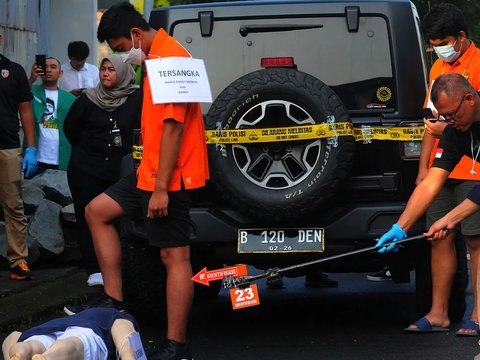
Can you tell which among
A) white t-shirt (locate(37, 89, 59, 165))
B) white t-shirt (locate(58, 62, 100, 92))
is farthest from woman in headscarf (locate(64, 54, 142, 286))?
white t-shirt (locate(58, 62, 100, 92))

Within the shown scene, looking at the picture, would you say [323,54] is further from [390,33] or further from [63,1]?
[63,1]

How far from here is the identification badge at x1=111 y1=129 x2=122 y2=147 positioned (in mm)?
10367

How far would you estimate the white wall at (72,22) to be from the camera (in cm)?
1975

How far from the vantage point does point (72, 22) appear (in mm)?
19875

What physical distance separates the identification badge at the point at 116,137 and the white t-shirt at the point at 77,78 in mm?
3644

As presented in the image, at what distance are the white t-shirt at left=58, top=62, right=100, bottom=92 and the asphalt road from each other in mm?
3811

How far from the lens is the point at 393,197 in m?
8.28

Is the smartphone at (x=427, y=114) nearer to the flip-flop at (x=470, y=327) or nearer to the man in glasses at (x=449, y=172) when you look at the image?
the man in glasses at (x=449, y=172)

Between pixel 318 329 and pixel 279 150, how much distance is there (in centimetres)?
141

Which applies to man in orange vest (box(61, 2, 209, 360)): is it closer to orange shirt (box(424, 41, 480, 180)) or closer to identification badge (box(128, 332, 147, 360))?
identification badge (box(128, 332, 147, 360))

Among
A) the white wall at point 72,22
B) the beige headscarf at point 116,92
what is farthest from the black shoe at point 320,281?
the white wall at point 72,22

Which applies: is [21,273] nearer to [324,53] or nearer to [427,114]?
[324,53]

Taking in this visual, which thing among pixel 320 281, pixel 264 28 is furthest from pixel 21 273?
pixel 264 28

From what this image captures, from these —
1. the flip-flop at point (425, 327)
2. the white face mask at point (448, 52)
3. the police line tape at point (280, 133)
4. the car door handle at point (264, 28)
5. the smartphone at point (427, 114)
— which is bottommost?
the flip-flop at point (425, 327)
